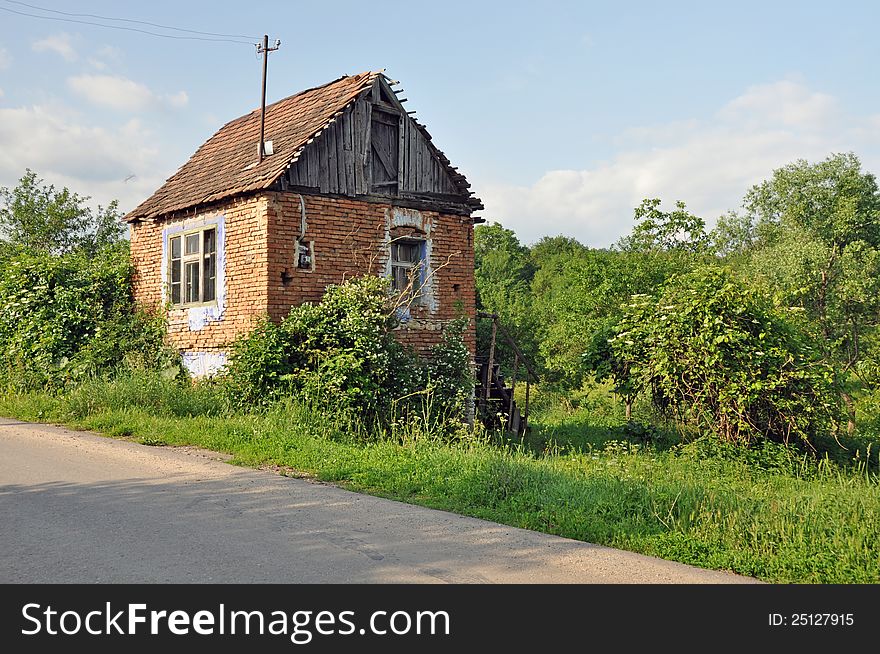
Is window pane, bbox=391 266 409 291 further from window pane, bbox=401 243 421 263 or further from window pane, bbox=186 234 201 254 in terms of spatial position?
window pane, bbox=186 234 201 254

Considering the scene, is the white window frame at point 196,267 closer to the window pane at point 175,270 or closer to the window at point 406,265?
the window pane at point 175,270

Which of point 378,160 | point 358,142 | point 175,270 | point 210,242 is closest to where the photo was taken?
point 358,142

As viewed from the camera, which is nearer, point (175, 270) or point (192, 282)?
point (192, 282)

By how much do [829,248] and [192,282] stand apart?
1024 inches

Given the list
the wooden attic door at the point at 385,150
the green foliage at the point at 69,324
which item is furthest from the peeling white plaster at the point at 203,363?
the wooden attic door at the point at 385,150

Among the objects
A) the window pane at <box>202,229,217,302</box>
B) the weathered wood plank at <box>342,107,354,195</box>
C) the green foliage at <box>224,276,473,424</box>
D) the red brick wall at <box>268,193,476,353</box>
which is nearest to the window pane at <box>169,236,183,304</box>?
the window pane at <box>202,229,217,302</box>

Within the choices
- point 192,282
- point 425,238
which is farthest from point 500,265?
point 192,282

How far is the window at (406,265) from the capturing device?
55.5 feet

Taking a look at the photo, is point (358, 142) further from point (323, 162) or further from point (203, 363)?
point (203, 363)

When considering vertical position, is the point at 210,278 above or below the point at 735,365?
above

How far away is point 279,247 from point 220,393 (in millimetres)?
2939

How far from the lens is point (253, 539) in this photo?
21.4ft

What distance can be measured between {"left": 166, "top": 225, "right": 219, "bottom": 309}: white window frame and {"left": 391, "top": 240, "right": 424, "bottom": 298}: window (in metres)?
3.59

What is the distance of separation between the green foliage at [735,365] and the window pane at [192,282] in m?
9.12
